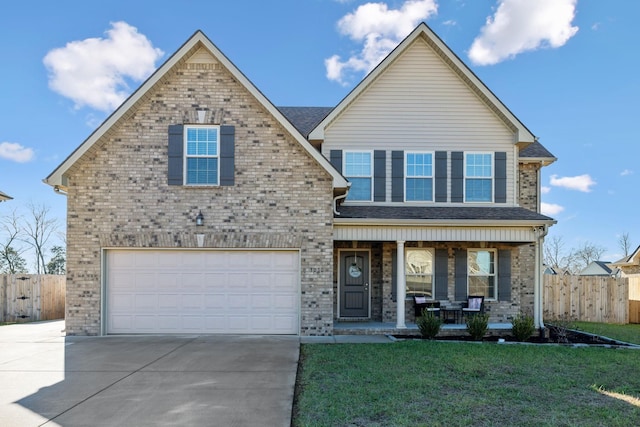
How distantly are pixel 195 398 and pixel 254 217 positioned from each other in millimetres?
5817

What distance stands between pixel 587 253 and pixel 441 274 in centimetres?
4432

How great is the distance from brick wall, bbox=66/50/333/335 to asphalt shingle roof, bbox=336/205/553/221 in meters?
1.39

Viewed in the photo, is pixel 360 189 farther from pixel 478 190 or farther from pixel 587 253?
pixel 587 253

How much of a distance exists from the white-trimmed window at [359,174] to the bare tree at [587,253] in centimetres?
4422

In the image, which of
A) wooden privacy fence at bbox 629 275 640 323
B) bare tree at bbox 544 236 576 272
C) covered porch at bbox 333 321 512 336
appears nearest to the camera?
covered porch at bbox 333 321 512 336

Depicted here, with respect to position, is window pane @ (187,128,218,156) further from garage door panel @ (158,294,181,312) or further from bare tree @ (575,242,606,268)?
bare tree @ (575,242,606,268)

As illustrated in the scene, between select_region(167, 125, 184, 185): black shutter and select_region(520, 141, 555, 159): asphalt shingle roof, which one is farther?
select_region(520, 141, 555, 159): asphalt shingle roof

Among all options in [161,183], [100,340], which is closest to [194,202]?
[161,183]

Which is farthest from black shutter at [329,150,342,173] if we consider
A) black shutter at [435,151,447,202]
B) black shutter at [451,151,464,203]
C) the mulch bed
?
the mulch bed

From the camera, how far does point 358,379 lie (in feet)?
23.2

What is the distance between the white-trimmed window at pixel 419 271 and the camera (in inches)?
530

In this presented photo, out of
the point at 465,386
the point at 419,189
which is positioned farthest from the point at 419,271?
the point at 465,386

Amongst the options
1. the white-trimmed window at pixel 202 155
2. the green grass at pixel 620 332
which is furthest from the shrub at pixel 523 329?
the white-trimmed window at pixel 202 155

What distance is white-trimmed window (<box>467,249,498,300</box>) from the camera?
13641 mm
